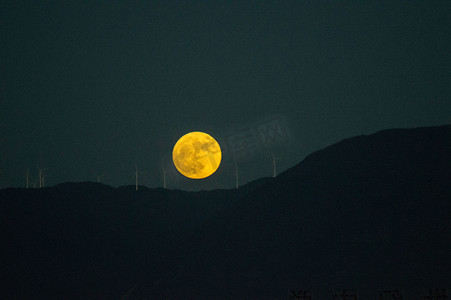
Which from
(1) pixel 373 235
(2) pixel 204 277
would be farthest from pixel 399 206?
(2) pixel 204 277

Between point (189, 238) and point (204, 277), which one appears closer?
point (204, 277)

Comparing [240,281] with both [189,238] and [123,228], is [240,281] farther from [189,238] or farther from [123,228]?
[123,228]

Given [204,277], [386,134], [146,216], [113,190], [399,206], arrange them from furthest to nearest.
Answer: [113,190], [146,216], [386,134], [399,206], [204,277]

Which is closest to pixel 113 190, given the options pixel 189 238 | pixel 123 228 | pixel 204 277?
pixel 123 228

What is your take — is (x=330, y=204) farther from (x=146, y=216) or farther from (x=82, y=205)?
(x=82, y=205)

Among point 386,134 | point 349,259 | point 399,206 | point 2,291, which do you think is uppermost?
point 386,134

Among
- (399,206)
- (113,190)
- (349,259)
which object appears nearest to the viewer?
(349,259)

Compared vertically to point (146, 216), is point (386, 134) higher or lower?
higher
